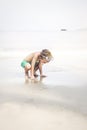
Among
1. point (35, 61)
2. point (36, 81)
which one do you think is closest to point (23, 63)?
point (35, 61)

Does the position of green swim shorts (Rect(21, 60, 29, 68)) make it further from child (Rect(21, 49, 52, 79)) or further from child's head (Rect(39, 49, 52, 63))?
child's head (Rect(39, 49, 52, 63))

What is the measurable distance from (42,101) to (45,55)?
2.17 feet

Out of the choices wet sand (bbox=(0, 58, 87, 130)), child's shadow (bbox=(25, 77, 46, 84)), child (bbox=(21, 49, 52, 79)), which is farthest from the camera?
child (bbox=(21, 49, 52, 79))

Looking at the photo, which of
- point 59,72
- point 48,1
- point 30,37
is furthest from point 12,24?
point 59,72

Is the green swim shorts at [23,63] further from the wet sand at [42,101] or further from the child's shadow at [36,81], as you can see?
the child's shadow at [36,81]

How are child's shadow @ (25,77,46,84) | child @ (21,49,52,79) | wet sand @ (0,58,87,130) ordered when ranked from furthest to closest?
child @ (21,49,52,79), child's shadow @ (25,77,46,84), wet sand @ (0,58,87,130)

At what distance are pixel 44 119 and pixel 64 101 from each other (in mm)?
275

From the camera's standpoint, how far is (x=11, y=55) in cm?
278

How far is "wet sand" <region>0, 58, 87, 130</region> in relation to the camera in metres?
1.67

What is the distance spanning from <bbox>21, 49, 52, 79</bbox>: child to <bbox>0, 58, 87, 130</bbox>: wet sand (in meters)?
0.07

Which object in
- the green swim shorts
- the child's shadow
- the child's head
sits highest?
the child's head

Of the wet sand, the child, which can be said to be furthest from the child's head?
the wet sand

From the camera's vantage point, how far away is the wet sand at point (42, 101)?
5.47 ft

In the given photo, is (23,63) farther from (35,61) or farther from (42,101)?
(42,101)
